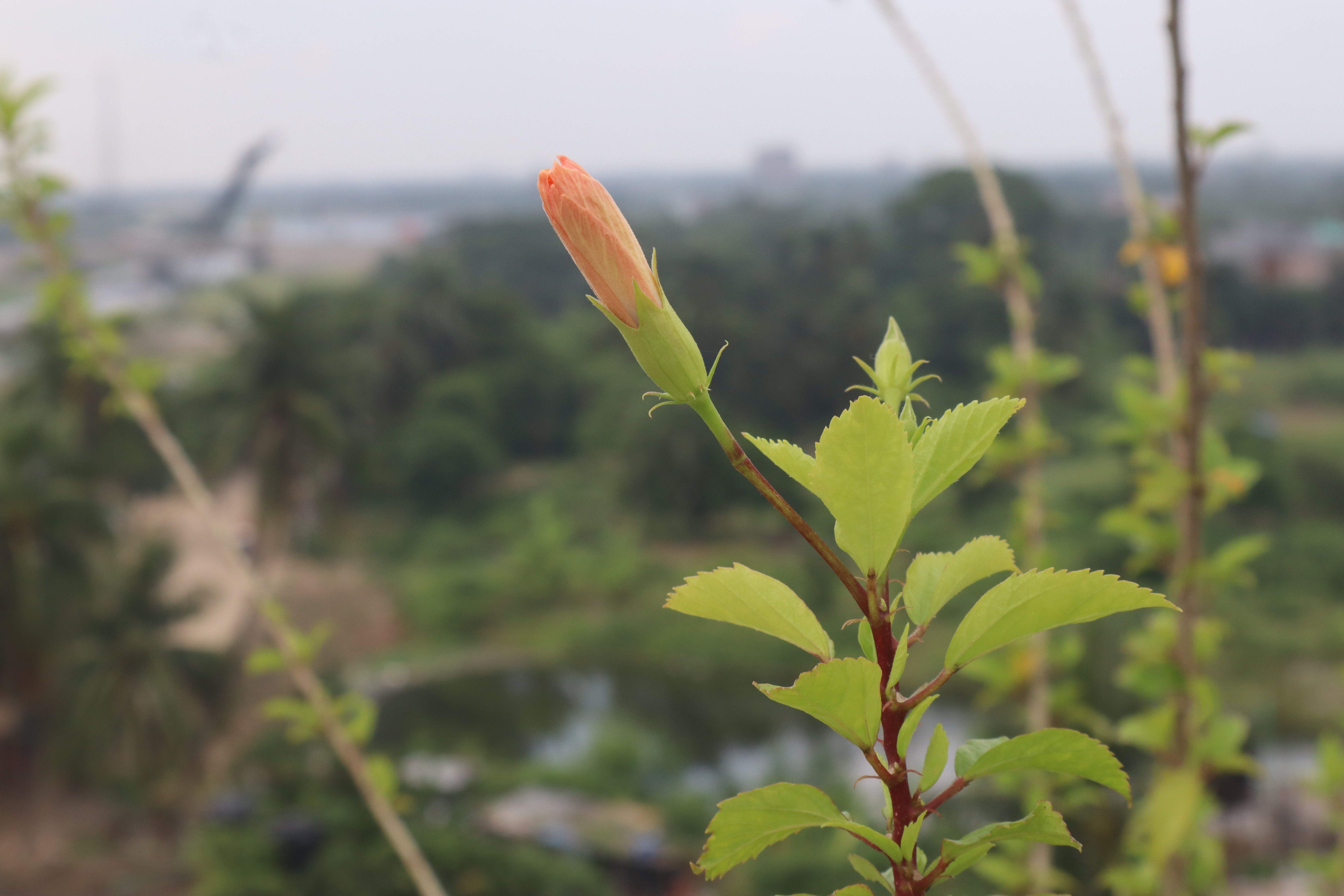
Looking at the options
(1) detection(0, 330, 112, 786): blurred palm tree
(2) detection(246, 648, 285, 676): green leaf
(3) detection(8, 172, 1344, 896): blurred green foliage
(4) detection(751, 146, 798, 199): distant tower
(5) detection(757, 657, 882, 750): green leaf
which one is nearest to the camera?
(5) detection(757, 657, 882, 750): green leaf

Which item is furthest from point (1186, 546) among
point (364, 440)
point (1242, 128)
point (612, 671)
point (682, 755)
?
point (364, 440)

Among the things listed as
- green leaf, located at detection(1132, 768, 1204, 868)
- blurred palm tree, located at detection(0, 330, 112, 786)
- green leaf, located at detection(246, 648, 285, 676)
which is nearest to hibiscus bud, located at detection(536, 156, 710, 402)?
green leaf, located at detection(1132, 768, 1204, 868)

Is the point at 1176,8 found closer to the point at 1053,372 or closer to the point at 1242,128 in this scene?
the point at 1242,128

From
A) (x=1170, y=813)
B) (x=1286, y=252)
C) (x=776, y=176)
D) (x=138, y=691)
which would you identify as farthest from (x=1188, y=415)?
(x=776, y=176)

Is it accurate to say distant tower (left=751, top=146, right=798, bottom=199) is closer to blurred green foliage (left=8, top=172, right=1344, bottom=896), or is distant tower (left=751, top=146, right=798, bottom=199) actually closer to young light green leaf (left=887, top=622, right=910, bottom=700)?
blurred green foliage (left=8, top=172, right=1344, bottom=896)

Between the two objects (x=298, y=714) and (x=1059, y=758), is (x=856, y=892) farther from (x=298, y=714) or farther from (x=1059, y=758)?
(x=298, y=714)

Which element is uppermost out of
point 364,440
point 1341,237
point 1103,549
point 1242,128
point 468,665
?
point 1341,237
